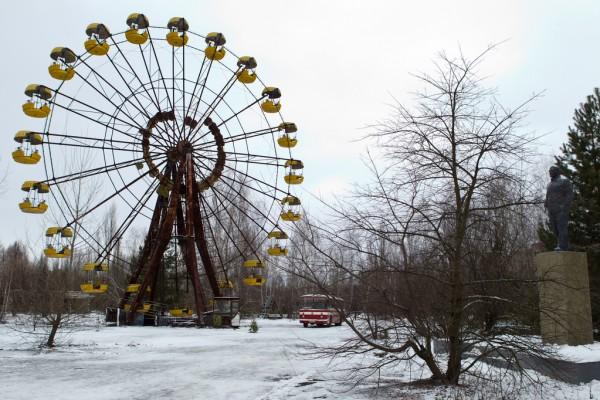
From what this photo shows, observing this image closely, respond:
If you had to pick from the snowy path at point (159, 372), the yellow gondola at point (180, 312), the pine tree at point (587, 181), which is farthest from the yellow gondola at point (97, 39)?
the pine tree at point (587, 181)

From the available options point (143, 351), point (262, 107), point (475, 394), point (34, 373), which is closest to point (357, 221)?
point (475, 394)

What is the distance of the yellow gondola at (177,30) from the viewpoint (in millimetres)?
23750

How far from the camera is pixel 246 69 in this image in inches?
1032

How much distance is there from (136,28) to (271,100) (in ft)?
22.6

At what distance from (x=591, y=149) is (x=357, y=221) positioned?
1062 centimetres

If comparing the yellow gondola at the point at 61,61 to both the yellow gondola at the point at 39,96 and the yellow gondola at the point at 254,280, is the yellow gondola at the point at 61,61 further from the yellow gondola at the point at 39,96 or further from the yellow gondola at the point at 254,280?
the yellow gondola at the point at 254,280

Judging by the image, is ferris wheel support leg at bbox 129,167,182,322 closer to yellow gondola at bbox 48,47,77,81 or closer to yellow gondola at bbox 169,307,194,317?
yellow gondola at bbox 169,307,194,317

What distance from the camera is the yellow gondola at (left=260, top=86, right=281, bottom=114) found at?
2659cm

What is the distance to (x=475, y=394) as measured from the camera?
327 inches

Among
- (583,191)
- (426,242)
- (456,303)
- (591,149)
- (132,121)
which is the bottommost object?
(456,303)

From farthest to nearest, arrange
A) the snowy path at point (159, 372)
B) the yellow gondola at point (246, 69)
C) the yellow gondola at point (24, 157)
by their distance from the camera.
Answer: the yellow gondola at point (246, 69), the yellow gondola at point (24, 157), the snowy path at point (159, 372)

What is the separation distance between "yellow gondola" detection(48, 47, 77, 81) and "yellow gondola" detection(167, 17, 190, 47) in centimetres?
401

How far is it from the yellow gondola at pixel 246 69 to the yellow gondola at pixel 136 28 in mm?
4681

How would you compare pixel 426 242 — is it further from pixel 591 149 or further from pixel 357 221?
pixel 591 149
